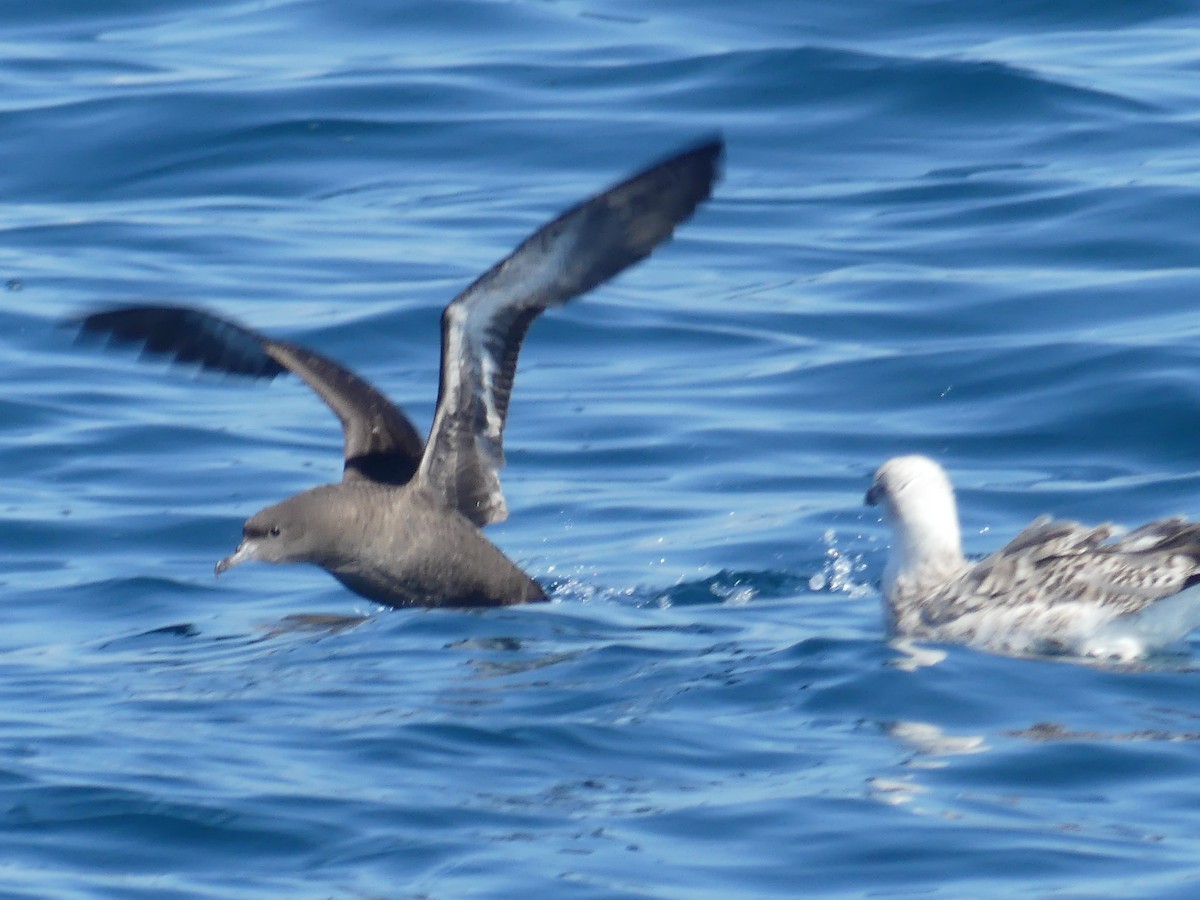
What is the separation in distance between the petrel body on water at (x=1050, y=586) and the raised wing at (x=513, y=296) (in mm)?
1361

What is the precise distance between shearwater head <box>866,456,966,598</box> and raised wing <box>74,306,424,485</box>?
1.88 metres

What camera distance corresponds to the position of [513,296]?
801 cm

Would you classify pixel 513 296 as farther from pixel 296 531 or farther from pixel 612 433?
pixel 612 433

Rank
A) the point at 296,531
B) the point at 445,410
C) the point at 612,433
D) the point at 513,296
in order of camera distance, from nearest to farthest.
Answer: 1. the point at 296,531
2. the point at 513,296
3. the point at 445,410
4. the point at 612,433

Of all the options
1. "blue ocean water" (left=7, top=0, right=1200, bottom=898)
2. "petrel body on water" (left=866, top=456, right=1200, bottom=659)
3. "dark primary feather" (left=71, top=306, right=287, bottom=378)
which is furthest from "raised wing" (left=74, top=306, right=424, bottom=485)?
"petrel body on water" (left=866, top=456, right=1200, bottom=659)

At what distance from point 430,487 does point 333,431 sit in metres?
2.69

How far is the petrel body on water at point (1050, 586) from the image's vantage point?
7473 millimetres

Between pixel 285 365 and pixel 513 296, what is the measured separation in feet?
3.75

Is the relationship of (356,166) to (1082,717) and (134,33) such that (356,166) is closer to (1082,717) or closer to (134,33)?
(134,33)

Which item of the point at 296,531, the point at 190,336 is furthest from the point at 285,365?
the point at 296,531

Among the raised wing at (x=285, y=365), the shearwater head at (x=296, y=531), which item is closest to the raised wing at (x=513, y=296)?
the raised wing at (x=285, y=365)

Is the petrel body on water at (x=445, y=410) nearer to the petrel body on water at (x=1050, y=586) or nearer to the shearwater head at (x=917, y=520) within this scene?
the shearwater head at (x=917, y=520)

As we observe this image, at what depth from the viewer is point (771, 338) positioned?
39.1 ft

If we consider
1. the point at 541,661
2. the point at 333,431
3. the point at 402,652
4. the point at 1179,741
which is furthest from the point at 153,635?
the point at 1179,741
